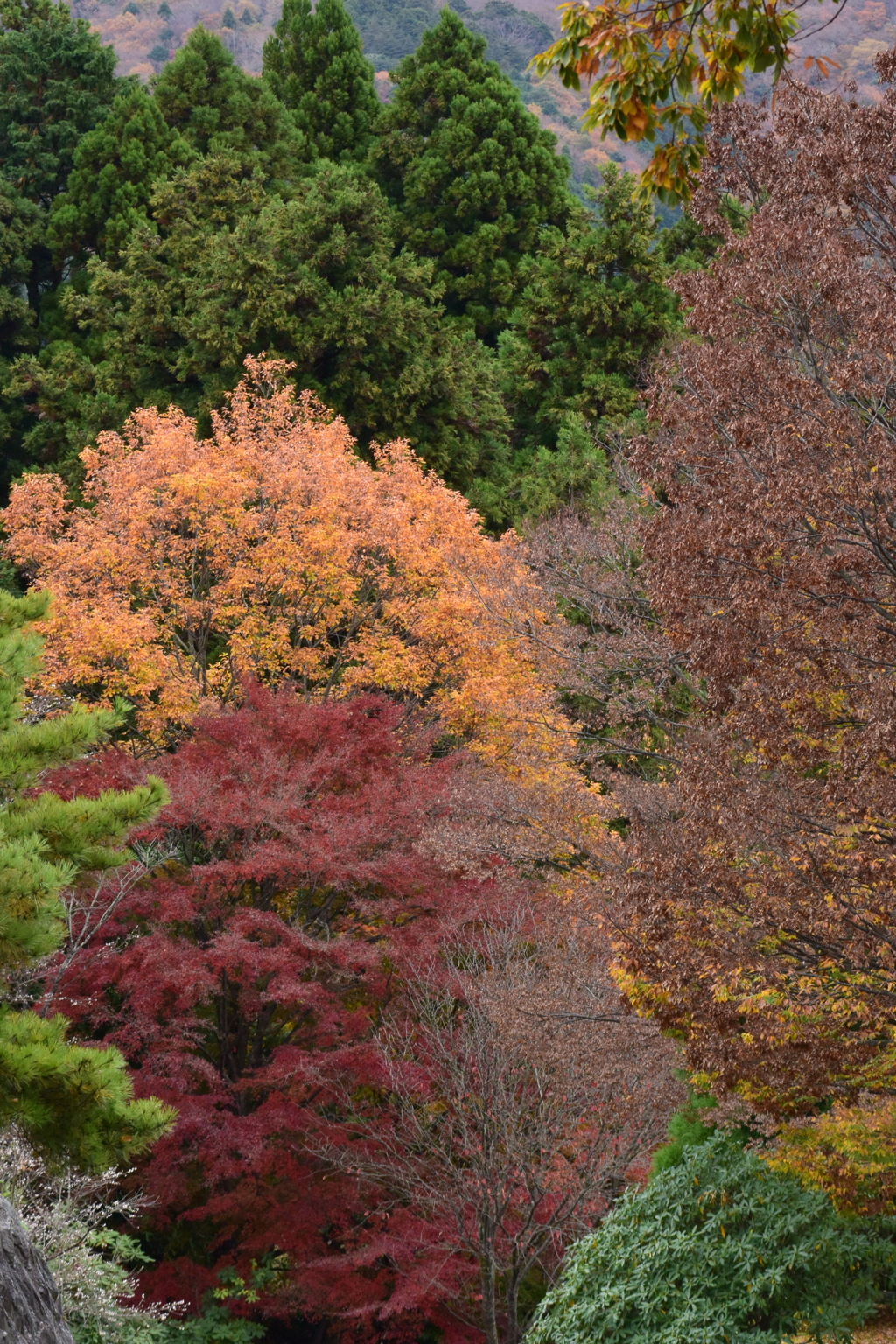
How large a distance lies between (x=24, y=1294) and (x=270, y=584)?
1366cm

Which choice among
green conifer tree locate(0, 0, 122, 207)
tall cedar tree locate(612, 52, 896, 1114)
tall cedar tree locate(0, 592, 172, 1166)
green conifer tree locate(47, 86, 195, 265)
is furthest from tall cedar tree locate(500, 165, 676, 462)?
tall cedar tree locate(0, 592, 172, 1166)

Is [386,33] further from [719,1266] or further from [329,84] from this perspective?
[719,1266]

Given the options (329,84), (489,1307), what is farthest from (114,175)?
(489,1307)

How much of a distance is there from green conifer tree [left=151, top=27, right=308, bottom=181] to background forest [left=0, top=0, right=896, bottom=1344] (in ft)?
29.1

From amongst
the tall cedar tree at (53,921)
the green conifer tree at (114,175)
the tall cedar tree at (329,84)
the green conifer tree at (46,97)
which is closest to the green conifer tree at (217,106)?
the green conifer tree at (114,175)

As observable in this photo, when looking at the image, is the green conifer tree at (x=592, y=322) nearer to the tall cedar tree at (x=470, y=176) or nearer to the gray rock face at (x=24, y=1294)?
the tall cedar tree at (x=470, y=176)

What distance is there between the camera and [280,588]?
701 inches

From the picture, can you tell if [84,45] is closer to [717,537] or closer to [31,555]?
[31,555]

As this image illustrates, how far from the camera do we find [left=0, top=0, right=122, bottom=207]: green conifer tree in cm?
3125

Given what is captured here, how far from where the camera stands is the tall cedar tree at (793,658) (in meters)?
6.57

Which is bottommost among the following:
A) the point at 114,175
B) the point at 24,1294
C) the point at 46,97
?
the point at 24,1294

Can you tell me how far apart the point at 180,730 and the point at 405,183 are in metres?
23.4

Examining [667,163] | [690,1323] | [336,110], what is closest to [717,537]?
[667,163]

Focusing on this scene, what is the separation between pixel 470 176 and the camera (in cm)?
3516
